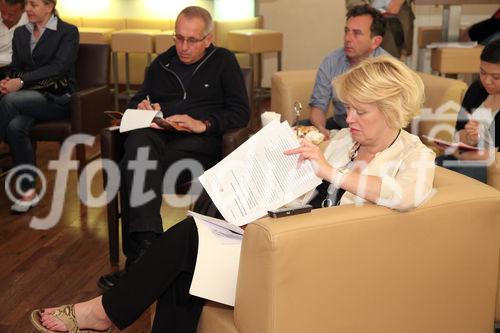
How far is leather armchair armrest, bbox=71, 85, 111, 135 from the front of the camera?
4104 mm

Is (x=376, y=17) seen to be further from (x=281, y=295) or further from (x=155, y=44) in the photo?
(x=155, y=44)


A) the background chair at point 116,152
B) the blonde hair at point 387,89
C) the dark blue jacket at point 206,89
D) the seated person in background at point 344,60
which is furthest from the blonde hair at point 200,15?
the blonde hair at point 387,89

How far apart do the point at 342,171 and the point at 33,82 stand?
2736 mm

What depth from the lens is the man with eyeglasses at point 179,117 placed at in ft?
10.1

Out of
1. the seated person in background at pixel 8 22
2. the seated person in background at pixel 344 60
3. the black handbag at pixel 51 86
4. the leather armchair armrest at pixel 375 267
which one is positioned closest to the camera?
the leather armchair armrest at pixel 375 267

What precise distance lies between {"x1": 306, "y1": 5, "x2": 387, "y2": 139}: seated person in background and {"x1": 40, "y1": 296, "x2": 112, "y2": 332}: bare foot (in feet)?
5.60

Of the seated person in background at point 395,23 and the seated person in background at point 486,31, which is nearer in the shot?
the seated person in background at point 395,23

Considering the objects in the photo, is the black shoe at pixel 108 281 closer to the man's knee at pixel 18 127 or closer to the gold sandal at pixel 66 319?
the gold sandal at pixel 66 319

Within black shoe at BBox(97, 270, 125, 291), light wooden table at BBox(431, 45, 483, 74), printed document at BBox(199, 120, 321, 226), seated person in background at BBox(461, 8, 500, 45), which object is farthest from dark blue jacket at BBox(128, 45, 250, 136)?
seated person in background at BBox(461, 8, 500, 45)

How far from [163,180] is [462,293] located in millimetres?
1590

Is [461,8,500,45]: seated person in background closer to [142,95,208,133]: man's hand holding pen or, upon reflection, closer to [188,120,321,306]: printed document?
[142,95,208,133]: man's hand holding pen

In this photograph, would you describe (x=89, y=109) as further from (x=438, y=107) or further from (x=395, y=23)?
(x=395, y=23)

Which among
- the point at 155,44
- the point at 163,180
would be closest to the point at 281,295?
the point at 163,180

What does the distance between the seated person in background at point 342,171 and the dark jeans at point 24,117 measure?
2.16 m
